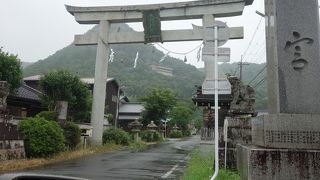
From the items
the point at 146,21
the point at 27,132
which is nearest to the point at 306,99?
the point at 27,132

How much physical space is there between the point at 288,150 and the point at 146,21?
19.1m

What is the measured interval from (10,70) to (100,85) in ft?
22.9

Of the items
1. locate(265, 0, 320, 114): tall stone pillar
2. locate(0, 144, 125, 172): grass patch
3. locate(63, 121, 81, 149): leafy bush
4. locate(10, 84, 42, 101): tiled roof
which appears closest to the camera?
locate(265, 0, 320, 114): tall stone pillar

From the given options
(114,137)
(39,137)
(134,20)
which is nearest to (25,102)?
(114,137)

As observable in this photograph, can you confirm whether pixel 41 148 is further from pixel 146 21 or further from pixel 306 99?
pixel 306 99

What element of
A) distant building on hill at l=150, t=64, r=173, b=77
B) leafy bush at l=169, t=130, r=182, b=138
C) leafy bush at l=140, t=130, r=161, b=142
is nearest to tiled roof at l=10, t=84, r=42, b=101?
leafy bush at l=140, t=130, r=161, b=142

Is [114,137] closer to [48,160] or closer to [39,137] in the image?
[48,160]

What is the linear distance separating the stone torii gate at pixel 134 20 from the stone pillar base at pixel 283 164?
17218 mm

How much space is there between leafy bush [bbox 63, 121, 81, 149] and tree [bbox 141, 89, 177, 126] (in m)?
26.9

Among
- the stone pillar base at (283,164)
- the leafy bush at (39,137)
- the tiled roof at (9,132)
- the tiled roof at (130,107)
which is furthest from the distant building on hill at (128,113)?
the stone pillar base at (283,164)

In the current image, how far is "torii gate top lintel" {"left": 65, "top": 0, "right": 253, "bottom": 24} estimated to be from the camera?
22.9 metres

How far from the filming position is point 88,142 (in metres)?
25.4

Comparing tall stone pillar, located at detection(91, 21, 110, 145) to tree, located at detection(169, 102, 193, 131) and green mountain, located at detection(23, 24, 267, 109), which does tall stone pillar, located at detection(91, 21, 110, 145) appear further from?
green mountain, located at detection(23, 24, 267, 109)

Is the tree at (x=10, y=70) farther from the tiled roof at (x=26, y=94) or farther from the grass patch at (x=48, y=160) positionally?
the grass patch at (x=48, y=160)
